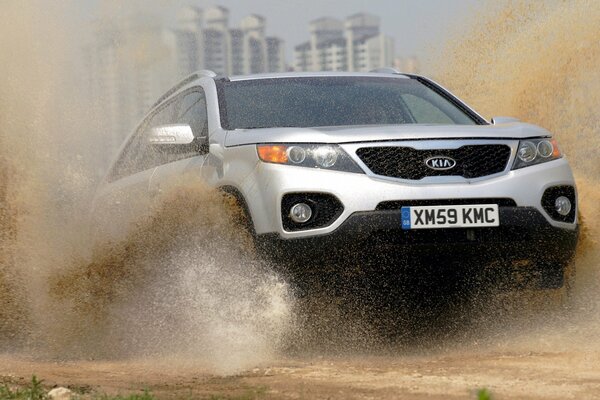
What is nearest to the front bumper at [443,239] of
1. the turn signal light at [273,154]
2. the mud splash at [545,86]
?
the turn signal light at [273,154]

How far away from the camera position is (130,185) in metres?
8.05

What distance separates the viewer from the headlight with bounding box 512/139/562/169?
6.77m

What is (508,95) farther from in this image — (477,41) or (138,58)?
(138,58)

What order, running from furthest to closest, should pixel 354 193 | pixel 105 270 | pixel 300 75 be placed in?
pixel 300 75 → pixel 105 270 → pixel 354 193

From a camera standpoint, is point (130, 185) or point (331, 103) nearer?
point (331, 103)

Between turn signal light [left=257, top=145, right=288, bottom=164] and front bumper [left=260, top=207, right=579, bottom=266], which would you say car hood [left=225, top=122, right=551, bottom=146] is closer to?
turn signal light [left=257, top=145, right=288, bottom=164]


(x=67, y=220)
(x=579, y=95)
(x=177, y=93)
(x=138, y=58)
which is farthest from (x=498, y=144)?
(x=138, y=58)

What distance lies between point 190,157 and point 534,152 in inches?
76.2

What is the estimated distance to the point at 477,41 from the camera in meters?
12.9

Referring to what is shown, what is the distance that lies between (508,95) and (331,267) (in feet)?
17.9

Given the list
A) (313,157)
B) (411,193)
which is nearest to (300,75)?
(313,157)

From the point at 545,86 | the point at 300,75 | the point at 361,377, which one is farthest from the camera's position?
the point at 545,86

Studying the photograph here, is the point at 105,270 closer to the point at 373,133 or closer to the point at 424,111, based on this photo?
the point at 373,133

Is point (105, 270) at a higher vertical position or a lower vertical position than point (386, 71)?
lower
